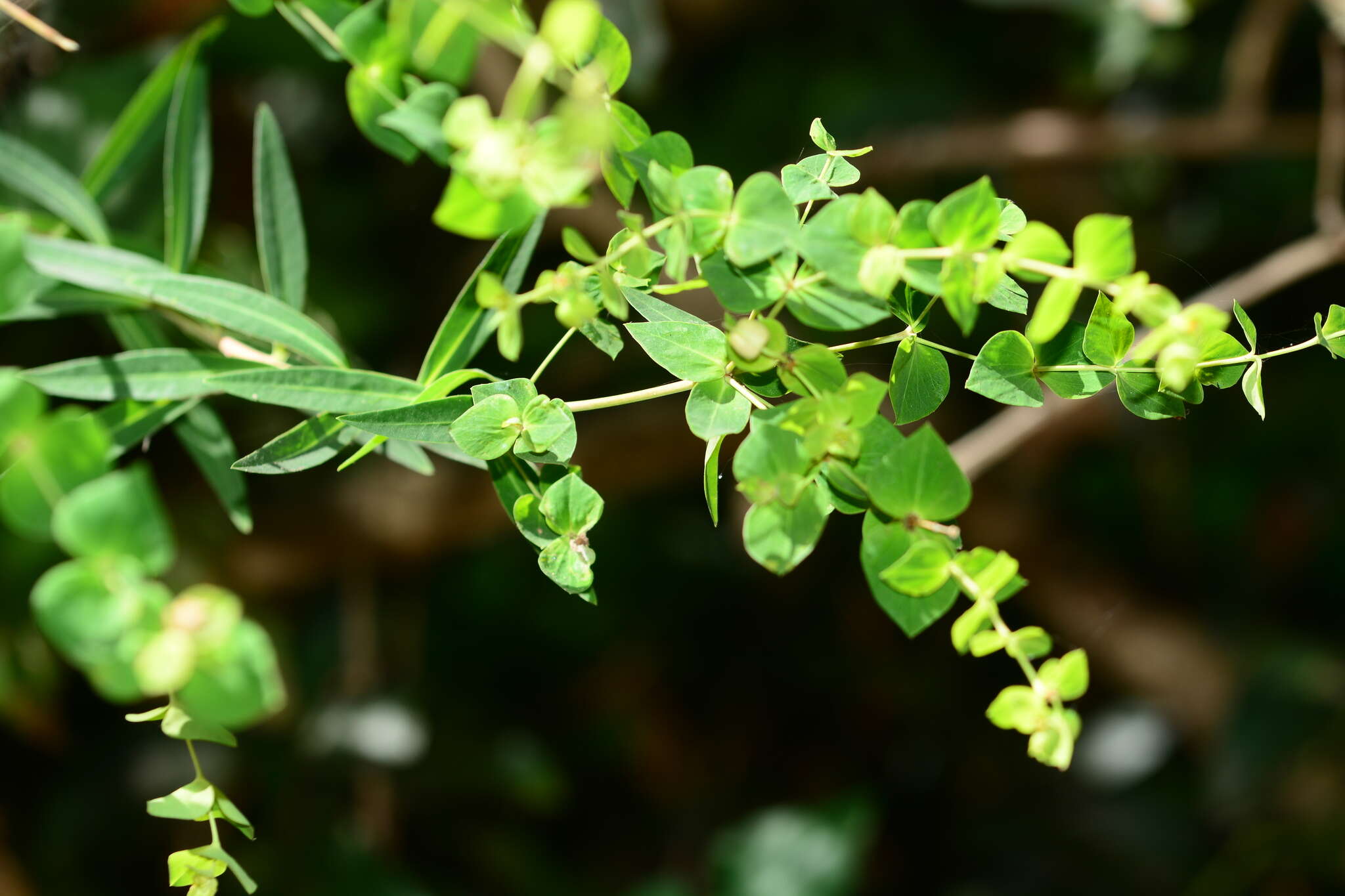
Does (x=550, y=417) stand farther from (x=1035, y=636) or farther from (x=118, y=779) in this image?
(x=118, y=779)

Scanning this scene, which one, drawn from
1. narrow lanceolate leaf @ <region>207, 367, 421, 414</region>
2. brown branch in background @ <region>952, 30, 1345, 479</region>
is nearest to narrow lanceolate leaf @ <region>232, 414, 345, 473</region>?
narrow lanceolate leaf @ <region>207, 367, 421, 414</region>

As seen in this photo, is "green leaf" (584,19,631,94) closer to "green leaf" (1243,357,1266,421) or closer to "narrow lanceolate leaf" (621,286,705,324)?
"narrow lanceolate leaf" (621,286,705,324)

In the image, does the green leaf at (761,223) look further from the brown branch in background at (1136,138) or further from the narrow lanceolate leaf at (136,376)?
the brown branch in background at (1136,138)

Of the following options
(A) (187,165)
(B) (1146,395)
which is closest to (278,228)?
(A) (187,165)

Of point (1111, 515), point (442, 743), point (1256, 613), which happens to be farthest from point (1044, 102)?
point (442, 743)

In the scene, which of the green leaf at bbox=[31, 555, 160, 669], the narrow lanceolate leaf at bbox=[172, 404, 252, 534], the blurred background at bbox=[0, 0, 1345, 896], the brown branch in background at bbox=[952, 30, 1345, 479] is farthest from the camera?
the blurred background at bbox=[0, 0, 1345, 896]

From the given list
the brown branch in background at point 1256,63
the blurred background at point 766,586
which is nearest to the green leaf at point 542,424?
the blurred background at point 766,586
